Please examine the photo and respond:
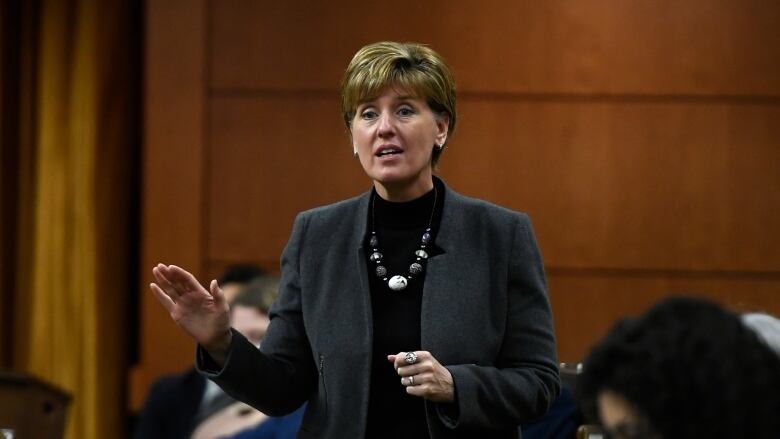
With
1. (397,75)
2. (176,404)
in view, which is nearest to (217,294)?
(397,75)

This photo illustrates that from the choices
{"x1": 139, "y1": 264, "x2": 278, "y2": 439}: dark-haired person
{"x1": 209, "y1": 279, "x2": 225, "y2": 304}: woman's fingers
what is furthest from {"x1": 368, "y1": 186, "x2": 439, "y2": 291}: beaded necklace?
{"x1": 139, "y1": 264, "x2": 278, "y2": 439}: dark-haired person

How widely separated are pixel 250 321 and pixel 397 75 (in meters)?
1.95

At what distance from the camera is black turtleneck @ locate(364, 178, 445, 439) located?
2260 mm

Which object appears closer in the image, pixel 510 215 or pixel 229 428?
pixel 510 215

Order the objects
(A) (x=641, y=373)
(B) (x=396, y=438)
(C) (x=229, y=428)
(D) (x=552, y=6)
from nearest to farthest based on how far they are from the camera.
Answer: (A) (x=641, y=373)
(B) (x=396, y=438)
(C) (x=229, y=428)
(D) (x=552, y=6)

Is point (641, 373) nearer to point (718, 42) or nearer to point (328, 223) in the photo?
point (328, 223)

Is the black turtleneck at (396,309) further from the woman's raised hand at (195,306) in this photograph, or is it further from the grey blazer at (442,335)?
the woman's raised hand at (195,306)

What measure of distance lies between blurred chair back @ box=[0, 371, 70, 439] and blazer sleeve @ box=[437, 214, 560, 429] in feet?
4.87

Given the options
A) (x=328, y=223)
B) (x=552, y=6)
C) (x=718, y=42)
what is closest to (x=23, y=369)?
(x=552, y=6)

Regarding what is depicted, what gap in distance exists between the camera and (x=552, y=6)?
5.32 meters

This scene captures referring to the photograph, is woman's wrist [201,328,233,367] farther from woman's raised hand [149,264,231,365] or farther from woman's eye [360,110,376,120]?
woman's eye [360,110,376,120]

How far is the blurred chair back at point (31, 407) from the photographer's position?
335 cm

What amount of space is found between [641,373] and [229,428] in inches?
108

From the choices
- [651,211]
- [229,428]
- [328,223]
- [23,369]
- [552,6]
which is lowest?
[23,369]
